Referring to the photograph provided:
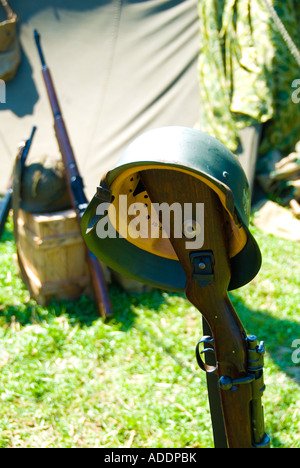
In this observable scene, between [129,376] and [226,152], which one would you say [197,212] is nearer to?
[226,152]

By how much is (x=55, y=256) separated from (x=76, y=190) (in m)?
0.53

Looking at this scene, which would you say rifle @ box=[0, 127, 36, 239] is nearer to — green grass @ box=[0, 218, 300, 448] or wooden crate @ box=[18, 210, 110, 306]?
wooden crate @ box=[18, 210, 110, 306]

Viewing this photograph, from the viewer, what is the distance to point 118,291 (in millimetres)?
4398

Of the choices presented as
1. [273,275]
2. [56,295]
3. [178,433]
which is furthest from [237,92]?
[178,433]

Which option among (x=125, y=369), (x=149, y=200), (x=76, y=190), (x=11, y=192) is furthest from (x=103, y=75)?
(x=149, y=200)

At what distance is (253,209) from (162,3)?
250 cm

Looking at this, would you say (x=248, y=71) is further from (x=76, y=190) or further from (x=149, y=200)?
(x=149, y=200)

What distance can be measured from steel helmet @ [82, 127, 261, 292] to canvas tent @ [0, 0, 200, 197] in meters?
3.97

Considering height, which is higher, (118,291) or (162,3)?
(162,3)

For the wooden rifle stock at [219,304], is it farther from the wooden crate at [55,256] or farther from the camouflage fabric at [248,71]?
the camouflage fabric at [248,71]

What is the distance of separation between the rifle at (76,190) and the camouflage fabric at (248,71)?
6.19 feet

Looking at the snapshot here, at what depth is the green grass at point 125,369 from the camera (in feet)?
9.82

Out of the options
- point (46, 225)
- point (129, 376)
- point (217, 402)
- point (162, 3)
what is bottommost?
point (129, 376)

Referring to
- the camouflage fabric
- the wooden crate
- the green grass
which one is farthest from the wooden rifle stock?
the camouflage fabric
